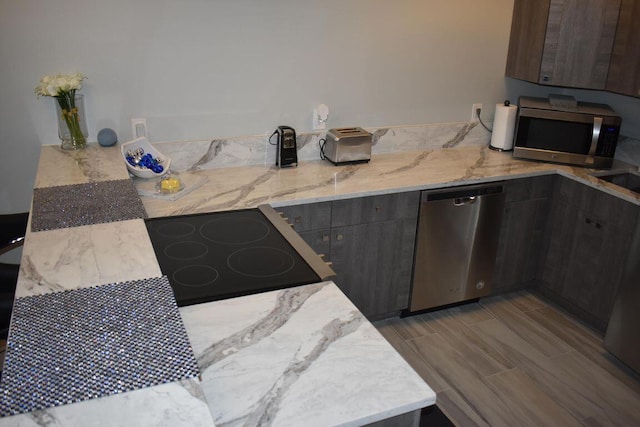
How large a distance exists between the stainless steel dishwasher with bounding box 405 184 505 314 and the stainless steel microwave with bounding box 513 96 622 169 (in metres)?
0.43

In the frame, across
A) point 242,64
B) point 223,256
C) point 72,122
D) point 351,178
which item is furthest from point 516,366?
point 72,122

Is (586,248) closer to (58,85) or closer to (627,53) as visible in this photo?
(627,53)

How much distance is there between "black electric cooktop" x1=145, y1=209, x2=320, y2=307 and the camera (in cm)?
172

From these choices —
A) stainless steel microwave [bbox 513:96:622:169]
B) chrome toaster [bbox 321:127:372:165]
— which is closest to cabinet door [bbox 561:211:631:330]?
stainless steel microwave [bbox 513:96:622:169]

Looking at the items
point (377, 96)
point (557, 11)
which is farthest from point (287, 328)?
point (557, 11)

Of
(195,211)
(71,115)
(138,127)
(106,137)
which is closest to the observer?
(195,211)

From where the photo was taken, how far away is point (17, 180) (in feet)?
9.01

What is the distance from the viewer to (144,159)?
2.77 meters

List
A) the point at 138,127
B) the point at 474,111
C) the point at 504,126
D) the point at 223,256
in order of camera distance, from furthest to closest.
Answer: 1. the point at 474,111
2. the point at 504,126
3. the point at 138,127
4. the point at 223,256

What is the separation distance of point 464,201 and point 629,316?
3.24 ft

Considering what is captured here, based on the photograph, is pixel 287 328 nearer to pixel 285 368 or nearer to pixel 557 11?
pixel 285 368

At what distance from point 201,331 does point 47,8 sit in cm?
187

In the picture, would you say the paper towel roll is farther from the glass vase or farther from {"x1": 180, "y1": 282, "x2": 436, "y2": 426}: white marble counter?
the glass vase

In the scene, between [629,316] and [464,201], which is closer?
[629,316]
